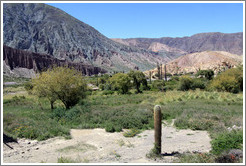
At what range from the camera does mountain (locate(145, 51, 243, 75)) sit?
4178 inches

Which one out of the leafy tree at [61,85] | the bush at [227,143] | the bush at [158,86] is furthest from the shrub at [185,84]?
the bush at [227,143]

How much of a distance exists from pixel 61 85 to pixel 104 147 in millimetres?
11139

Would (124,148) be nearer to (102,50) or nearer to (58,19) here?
(102,50)

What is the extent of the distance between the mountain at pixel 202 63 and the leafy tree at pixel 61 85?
8647 centimetres

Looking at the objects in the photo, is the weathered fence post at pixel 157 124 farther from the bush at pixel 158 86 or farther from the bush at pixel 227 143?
the bush at pixel 158 86

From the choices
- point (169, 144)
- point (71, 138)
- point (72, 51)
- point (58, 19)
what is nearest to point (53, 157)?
point (71, 138)

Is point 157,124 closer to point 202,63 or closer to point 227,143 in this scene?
point 227,143

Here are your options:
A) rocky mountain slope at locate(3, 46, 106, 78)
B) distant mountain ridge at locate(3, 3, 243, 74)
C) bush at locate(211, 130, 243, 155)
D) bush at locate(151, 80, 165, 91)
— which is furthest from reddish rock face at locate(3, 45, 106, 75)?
bush at locate(211, 130, 243, 155)

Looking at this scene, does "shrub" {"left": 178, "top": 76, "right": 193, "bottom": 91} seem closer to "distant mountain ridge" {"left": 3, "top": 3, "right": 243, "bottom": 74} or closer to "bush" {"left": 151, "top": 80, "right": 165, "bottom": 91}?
"bush" {"left": 151, "top": 80, "right": 165, "bottom": 91}

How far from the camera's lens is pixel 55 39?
15200 centimetres

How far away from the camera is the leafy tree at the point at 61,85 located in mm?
20500

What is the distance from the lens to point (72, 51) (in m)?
148

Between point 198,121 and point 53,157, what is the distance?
9.26 metres

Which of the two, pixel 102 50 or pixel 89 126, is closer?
pixel 89 126
